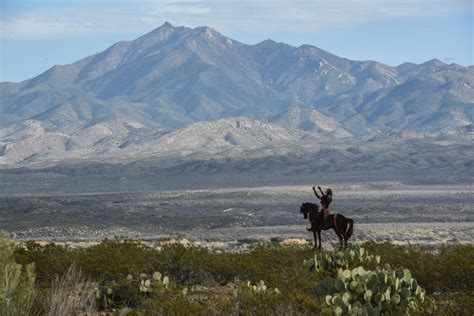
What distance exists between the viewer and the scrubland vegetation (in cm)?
1205

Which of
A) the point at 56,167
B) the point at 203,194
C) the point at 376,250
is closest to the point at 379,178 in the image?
the point at 203,194

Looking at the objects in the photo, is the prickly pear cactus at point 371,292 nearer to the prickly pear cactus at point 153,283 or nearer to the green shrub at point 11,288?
the prickly pear cactus at point 153,283

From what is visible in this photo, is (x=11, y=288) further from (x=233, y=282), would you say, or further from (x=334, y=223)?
(x=334, y=223)

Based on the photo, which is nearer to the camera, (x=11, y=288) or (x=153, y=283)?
(x=11, y=288)

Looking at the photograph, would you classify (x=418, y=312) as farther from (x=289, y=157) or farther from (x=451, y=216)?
(x=289, y=157)

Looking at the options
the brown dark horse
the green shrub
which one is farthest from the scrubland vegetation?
the brown dark horse

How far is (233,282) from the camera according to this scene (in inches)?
704

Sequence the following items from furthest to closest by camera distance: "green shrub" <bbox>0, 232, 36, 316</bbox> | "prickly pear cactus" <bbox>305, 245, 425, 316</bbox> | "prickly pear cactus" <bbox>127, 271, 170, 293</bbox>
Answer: "prickly pear cactus" <bbox>127, 271, 170, 293</bbox> → "prickly pear cactus" <bbox>305, 245, 425, 316</bbox> → "green shrub" <bbox>0, 232, 36, 316</bbox>

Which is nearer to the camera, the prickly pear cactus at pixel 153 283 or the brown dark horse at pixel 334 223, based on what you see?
the prickly pear cactus at pixel 153 283

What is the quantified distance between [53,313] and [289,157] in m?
147

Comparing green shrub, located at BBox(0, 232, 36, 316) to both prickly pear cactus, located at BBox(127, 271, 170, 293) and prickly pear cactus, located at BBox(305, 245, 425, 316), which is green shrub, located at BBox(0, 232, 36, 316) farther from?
prickly pear cactus, located at BBox(305, 245, 425, 316)

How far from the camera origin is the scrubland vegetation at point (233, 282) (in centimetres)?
1205

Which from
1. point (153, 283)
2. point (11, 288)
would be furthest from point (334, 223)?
point (11, 288)

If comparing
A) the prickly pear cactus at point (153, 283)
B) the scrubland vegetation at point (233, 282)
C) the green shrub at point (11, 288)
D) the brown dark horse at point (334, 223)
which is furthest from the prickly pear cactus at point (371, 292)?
the green shrub at point (11, 288)
